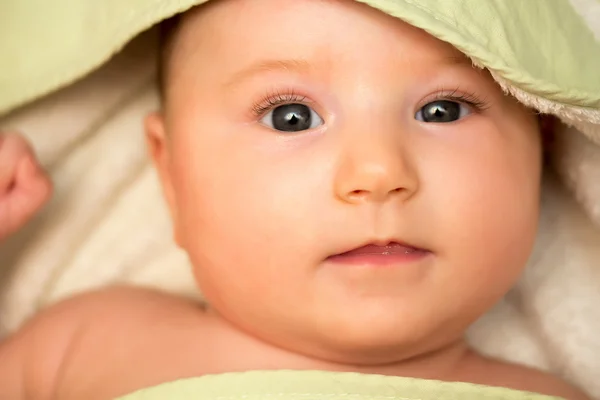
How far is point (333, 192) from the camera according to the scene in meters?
0.94

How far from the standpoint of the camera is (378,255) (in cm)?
96

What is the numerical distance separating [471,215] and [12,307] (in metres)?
0.74

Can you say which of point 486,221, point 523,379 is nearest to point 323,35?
point 486,221

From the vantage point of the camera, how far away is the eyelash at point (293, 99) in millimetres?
993

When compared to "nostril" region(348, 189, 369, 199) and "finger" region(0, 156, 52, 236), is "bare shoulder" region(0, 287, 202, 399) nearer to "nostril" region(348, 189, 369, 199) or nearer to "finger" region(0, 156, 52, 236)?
"finger" region(0, 156, 52, 236)

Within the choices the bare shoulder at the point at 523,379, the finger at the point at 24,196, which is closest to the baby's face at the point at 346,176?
the bare shoulder at the point at 523,379

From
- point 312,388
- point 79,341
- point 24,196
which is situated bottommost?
point 312,388

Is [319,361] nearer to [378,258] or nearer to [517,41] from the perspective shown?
[378,258]

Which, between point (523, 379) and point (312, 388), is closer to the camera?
point (312, 388)

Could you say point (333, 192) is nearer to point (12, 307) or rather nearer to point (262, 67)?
point (262, 67)

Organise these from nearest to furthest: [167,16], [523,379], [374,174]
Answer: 1. [374,174]
2. [167,16]
3. [523,379]

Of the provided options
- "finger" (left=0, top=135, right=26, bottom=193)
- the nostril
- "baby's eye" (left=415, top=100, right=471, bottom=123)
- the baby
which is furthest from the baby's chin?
"finger" (left=0, top=135, right=26, bottom=193)

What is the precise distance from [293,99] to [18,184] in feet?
1.43

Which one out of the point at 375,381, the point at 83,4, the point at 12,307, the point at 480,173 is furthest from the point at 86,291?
the point at 480,173
